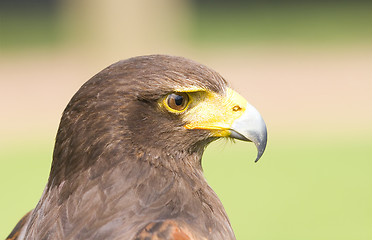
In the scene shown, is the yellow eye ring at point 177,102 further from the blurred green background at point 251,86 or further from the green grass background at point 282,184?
the green grass background at point 282,184

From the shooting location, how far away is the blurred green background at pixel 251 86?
31.9 feet

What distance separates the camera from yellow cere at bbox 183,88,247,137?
383 centimetres

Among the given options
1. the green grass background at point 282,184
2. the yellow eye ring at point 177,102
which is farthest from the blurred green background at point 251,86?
the yellow eye ring at point 177,102

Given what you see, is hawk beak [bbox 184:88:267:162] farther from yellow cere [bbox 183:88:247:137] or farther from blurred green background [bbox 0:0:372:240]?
blurred green background [bbox 0:0:372:240]

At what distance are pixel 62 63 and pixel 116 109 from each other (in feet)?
54.8

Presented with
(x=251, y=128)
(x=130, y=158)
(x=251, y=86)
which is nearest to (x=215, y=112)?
(x=251, y=128)

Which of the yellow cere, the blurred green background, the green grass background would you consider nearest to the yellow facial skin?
the yellow cere

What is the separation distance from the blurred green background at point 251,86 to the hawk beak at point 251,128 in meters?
0.42

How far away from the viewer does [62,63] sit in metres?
20.1

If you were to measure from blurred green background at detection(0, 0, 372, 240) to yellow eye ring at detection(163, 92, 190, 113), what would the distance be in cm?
56

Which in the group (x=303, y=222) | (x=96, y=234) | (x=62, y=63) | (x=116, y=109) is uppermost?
(x=116, y=109)

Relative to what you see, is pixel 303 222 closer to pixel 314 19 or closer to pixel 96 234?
pixel 96 234

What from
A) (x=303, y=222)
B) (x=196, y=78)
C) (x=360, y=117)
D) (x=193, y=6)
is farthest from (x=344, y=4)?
(x=196, y=78)

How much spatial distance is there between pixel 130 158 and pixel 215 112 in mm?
445
